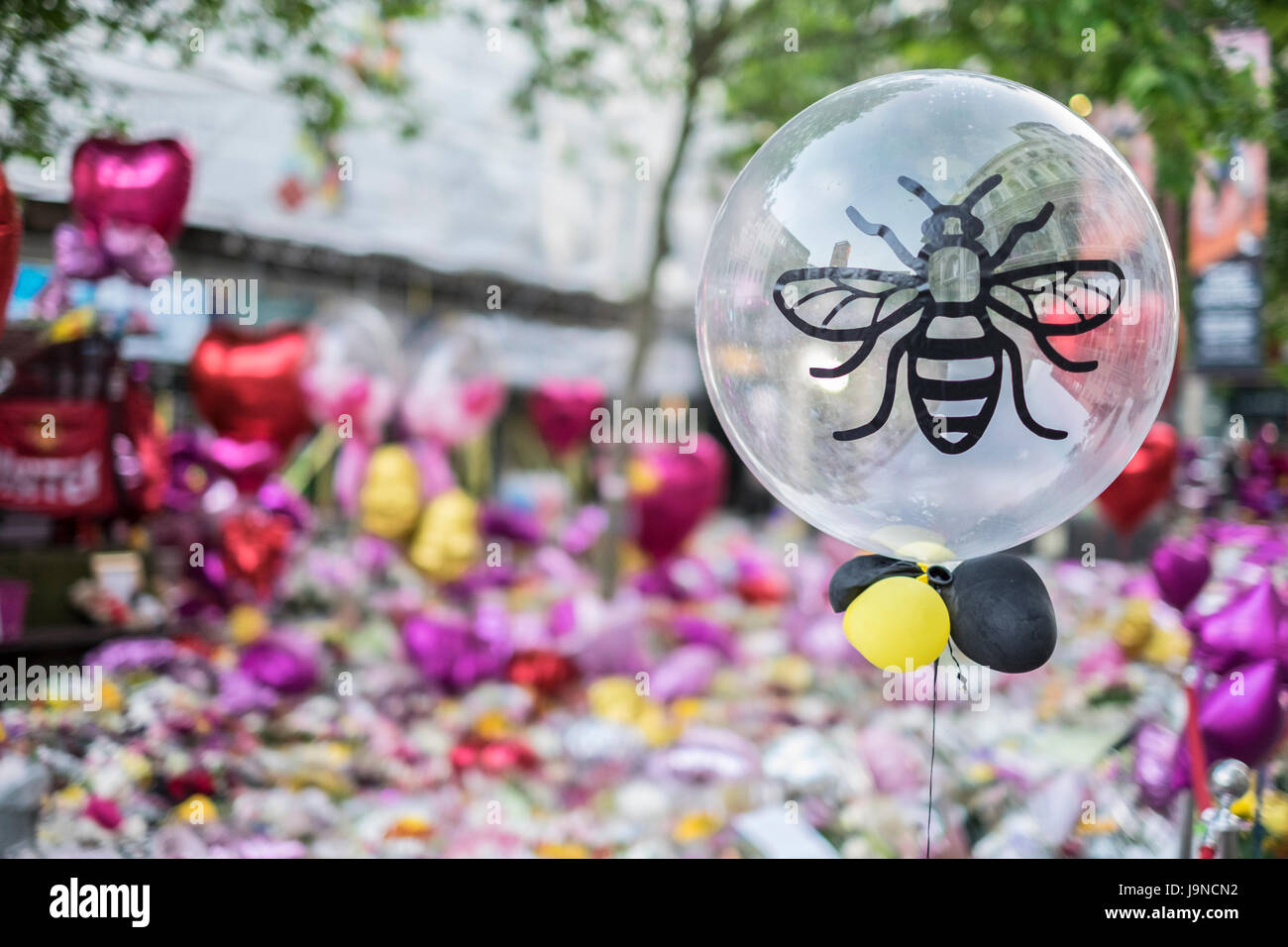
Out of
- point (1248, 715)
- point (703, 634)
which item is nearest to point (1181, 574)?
point (1248, 715)

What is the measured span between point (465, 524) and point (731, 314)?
10.9 ft

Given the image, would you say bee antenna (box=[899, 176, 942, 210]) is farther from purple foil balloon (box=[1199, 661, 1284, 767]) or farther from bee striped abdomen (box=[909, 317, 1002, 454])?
purple foil balloon (box=[1199, 661, 1284, 767])

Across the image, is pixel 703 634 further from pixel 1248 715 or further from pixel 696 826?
pixel 1248 715

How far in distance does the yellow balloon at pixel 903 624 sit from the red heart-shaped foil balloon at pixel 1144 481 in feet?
10.3

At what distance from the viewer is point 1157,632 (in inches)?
180

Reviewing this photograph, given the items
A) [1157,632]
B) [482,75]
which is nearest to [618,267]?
[482,75]

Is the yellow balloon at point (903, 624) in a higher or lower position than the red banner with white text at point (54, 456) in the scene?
lower

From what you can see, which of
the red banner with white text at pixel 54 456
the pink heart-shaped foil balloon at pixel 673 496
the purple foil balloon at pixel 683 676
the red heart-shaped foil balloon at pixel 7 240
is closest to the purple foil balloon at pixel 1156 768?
the purple foil balloon at pixel 683 676

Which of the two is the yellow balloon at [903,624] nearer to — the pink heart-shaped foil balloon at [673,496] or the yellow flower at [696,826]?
the yellow flower at [696,826]

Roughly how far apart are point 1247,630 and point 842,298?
4.73ft

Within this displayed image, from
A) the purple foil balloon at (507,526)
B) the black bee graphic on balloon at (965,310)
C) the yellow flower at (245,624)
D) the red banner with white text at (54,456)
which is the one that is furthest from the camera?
the purple foil balloon at (507,526)

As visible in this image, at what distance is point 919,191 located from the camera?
1552 mm

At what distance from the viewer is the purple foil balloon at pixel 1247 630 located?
2.25m

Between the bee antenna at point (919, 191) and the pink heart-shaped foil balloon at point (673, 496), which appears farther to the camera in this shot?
the pink heart-shaped foil balloon at point (673, 496)
